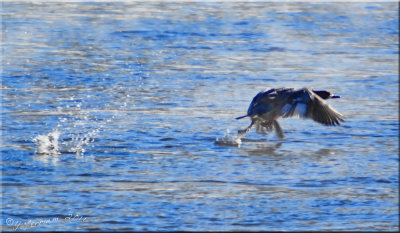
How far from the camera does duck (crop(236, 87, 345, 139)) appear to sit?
8578 mm

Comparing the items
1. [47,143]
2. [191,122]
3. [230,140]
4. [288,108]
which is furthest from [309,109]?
[47,143]

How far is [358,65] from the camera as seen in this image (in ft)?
40.0

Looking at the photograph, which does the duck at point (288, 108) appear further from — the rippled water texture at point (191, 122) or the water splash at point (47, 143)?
the water splash at point (47, 143)

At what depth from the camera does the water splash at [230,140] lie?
839 cm

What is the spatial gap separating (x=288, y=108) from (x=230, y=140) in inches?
27.7

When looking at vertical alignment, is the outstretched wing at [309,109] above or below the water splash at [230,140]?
above

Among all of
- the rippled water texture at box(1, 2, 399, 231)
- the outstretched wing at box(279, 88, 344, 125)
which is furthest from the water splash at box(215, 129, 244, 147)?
the outstretched wing at box(279, 88, 344, 125)

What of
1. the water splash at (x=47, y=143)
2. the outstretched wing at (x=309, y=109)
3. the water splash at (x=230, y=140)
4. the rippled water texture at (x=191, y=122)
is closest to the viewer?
the rippled water texture at (x=191, y=122)

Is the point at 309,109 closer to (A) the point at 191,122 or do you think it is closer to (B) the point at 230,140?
(B) the point at 230,140

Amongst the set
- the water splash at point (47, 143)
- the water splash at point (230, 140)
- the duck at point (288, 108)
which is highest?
the duck at point (288, 108)

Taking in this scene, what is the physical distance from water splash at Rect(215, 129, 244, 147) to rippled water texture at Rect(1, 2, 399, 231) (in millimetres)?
27

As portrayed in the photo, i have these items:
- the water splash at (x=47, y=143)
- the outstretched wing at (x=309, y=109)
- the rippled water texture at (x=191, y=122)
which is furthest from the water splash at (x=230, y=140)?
the water splash at (x=47, y=143)

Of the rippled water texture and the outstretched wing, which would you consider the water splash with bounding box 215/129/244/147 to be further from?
the outstretched wing

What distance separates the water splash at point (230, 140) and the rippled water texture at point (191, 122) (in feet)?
0.09
